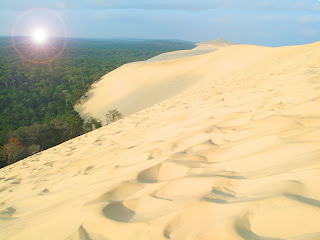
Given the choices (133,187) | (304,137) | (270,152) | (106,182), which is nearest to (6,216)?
(106,182)

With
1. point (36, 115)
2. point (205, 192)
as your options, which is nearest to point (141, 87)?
point (36, 115)

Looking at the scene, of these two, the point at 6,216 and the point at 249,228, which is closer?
the point at 249,228

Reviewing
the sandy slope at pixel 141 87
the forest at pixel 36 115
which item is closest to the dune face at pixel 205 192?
the forest at pixel 36 115

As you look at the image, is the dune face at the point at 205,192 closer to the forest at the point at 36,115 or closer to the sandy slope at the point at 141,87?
the forest at the point at 36,115

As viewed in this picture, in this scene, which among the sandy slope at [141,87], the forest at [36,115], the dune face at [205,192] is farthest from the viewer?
the sandy slope at [141,87]

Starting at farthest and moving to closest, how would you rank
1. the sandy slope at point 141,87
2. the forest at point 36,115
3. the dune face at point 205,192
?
1. the sandy slope at point 141,87
2. the forest at point 36,115
3. the dune face at point 205,192

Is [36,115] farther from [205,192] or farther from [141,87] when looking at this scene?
[205,192]

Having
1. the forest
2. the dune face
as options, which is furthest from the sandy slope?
the dune face

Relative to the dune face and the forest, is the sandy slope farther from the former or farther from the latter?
the dune face

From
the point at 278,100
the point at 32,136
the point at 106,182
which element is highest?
the point at 278,100

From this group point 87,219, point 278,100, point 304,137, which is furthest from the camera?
point 278,100

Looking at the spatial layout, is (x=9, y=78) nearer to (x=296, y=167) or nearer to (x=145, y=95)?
(x=145, y=95)
